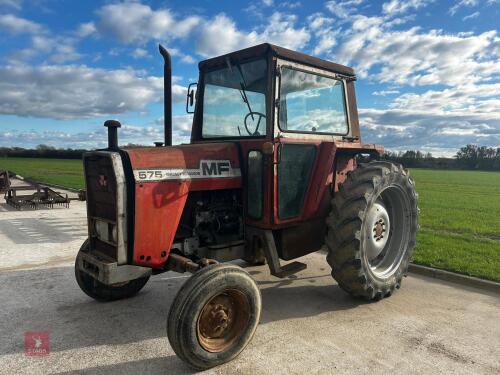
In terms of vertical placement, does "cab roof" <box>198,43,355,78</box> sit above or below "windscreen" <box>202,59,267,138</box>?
above

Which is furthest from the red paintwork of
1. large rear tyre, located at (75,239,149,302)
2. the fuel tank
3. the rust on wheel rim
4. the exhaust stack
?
large rear tyre, located at (75,239,149,302)

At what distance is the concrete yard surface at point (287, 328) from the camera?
3.23 metres

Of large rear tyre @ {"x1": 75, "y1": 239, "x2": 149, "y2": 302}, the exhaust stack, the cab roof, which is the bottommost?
large rear tyre @ {"x1": 75, "y1": 239, "x2": 149, "y2": 302}

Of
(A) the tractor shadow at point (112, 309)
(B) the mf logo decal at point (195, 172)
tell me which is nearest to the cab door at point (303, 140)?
(B) the mf logo decal at point (195, 172)

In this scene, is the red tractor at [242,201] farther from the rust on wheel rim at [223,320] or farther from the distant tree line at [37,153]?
the distant tree line at [37,153]

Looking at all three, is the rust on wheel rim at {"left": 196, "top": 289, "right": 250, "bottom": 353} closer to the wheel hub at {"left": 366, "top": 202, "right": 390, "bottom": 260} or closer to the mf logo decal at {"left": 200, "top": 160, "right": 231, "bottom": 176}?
the mf logo decal at {"left": 200, "top": 160, "right": 231, "bottom": 176}

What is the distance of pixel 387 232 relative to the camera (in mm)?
4980

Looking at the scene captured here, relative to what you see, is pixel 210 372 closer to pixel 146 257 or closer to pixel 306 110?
pixel 146 257

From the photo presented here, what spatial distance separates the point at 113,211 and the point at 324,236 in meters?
2.40

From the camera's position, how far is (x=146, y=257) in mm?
3557

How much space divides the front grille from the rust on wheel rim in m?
0.96

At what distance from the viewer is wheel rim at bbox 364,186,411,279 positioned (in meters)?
4.76

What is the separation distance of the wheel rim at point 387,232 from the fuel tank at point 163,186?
6.44ft

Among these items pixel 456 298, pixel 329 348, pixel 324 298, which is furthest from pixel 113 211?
Result: pixel 456 298
